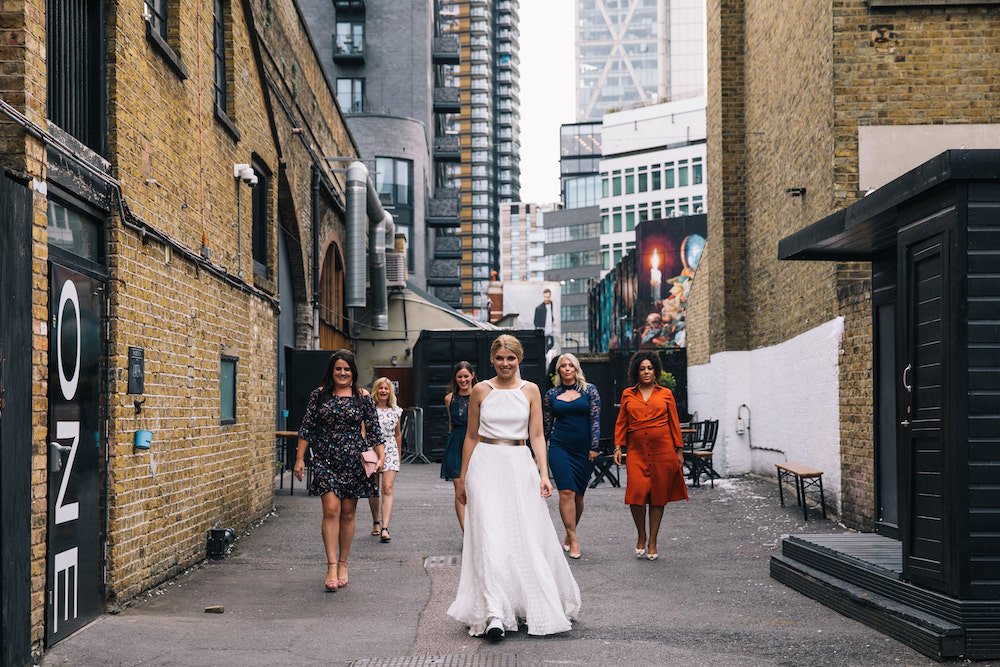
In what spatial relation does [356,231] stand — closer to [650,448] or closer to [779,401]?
[779,401]

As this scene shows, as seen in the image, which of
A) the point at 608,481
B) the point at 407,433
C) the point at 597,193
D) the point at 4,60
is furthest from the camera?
the point at 597,193

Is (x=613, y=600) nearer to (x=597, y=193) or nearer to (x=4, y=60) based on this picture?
(x=4, y=60)

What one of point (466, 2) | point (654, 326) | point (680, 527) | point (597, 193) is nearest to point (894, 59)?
point (680, 527)

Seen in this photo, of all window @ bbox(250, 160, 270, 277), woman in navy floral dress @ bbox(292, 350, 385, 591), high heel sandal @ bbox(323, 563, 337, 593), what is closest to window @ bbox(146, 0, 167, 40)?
woman in navy floral dress @ bbox(292, 350, 385, 591)

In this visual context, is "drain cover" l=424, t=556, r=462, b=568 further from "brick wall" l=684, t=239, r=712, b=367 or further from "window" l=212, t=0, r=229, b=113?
"brick wall" l=684, t=239, r=712, b=367

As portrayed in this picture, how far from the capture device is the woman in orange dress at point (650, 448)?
11.1 meters

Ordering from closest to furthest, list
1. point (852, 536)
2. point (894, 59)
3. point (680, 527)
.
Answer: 1. point (852, 536)
2. point (680, 527)
3. point (894, 59)

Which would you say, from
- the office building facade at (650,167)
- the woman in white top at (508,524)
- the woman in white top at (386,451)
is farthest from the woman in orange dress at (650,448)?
the office building facade at (650,167)

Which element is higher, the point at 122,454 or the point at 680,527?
the point at 122,454

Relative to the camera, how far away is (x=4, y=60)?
21.2ft

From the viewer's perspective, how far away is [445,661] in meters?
6.73

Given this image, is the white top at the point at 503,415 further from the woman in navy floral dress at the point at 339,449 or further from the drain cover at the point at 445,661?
the woman in navy floral dress at the point at 339,449

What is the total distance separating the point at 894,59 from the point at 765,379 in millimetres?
6771

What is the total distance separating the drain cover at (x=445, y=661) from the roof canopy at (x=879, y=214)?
3.66 meters
